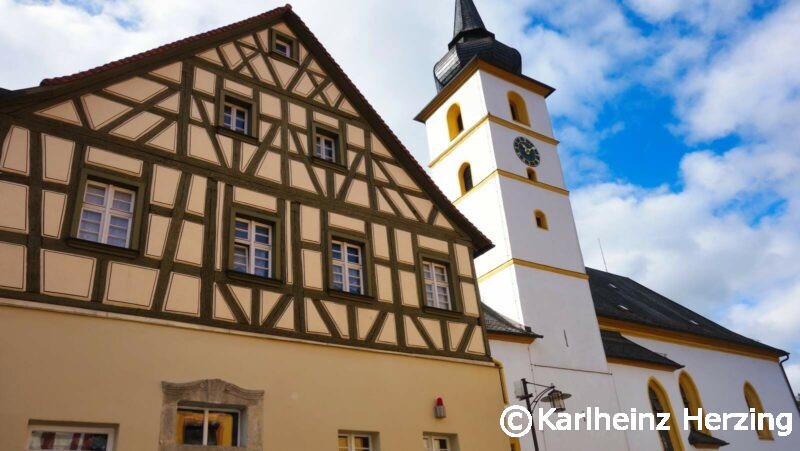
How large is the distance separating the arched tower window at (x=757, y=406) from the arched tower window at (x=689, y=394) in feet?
12.6

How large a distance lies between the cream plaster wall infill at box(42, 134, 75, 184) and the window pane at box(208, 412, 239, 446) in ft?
13.3

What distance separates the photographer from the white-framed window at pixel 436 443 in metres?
11.8

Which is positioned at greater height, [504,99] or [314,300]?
[504,99]

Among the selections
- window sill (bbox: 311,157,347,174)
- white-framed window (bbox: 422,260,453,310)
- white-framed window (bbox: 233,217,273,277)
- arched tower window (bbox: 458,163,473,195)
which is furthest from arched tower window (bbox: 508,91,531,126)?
white-framed window (bbox: 233,217,273,277)

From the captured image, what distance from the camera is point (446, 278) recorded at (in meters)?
14.1

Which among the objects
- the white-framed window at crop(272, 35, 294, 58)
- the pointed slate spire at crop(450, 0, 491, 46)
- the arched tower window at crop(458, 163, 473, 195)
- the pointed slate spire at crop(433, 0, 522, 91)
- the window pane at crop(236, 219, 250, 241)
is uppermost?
the pointed slate spire at crop(450, 0, 491, 46)

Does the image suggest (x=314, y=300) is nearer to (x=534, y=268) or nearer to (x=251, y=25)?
(x=251, y=25)

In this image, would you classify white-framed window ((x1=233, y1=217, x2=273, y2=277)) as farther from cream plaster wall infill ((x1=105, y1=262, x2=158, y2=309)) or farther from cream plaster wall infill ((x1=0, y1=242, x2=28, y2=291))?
cream plaster wall infill ((x1=0, y1=242, x2=28, y2=291))

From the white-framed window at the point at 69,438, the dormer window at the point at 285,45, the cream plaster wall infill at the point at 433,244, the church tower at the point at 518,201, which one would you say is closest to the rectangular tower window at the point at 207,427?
the white-framed window at the point at 69,438

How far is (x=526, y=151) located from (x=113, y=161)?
1727 cm

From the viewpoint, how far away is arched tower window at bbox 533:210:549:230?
76.0ft

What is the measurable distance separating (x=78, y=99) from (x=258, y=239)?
3570 millimetres

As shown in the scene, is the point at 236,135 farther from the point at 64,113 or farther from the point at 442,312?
the point at 442,312

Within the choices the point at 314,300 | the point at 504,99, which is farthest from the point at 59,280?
the point at 504,99
